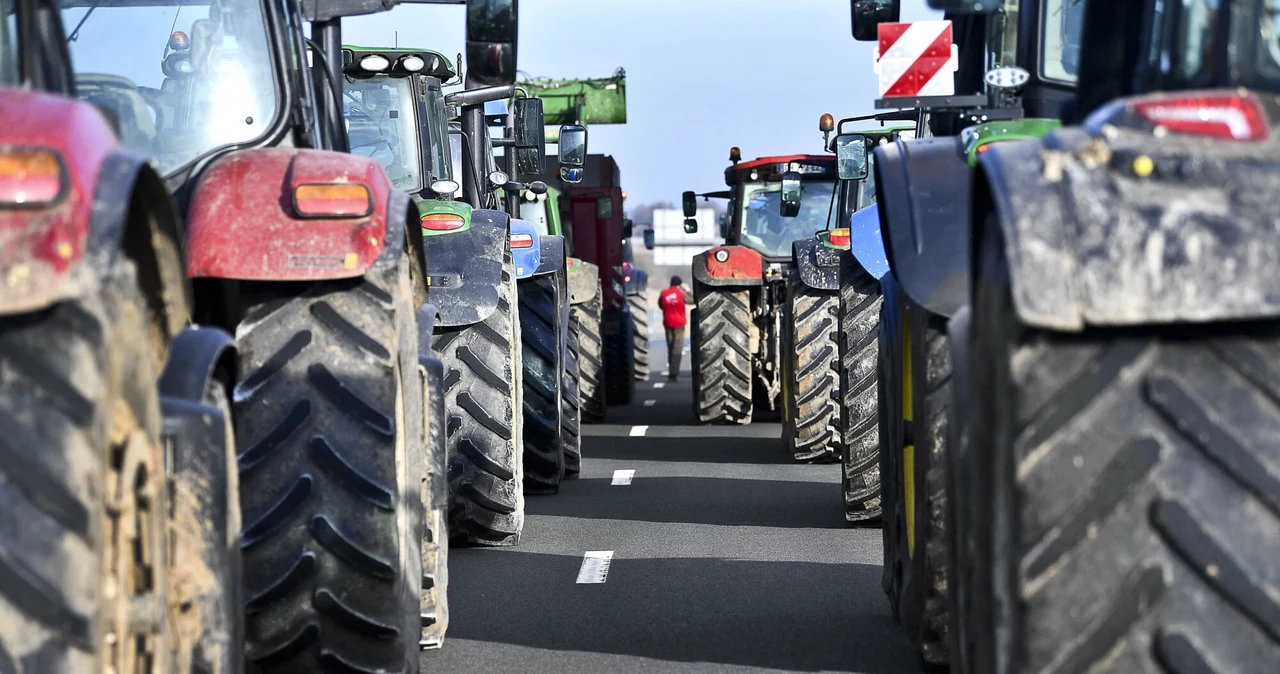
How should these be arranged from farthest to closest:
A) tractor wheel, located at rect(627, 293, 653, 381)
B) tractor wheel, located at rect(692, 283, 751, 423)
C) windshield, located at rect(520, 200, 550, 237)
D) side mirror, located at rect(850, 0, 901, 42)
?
tractor wheel, located at rect(627, 293, 653, 381), windshield, located at rect(520, 200, 550, 237), tractor wheel, located at rect(692, 283, 751, 423), side mirror, located at rect(850, 0, 901, 42)

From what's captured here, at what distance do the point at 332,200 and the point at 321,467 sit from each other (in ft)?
2.30

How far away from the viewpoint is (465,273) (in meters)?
9.16

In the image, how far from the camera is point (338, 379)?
5105 millimetres

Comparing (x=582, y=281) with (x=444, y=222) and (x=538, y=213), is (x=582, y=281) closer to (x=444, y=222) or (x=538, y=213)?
(x=538, y=213)

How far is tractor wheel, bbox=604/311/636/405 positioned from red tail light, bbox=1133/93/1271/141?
760 inches

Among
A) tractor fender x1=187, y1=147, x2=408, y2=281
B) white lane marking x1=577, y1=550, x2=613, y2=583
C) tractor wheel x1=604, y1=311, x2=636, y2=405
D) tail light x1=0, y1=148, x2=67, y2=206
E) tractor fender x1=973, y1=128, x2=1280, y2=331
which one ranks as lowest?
tractor wheel x1=604, y1=311, x2=636, y2=405

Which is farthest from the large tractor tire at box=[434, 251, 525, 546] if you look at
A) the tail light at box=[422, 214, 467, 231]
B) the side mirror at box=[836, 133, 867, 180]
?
the side mirror at box=[836, 133, 867, 180]

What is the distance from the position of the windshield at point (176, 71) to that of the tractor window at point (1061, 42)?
234cm

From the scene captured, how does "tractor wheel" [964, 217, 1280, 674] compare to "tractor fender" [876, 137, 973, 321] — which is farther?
"tractor fender" [876, 137, 973, 321]

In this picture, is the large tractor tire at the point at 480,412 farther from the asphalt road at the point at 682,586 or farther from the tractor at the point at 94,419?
the tractor at the point at 94,419

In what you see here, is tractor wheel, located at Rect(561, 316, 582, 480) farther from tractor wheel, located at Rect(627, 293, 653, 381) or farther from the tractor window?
tractor wheel, located at Rect(627, 293, 653, 381)

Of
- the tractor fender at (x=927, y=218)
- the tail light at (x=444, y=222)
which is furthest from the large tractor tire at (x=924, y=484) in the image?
the tail light at (x=444, y=222)

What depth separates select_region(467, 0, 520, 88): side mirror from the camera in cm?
586

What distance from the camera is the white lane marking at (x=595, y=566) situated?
28.3 feet
